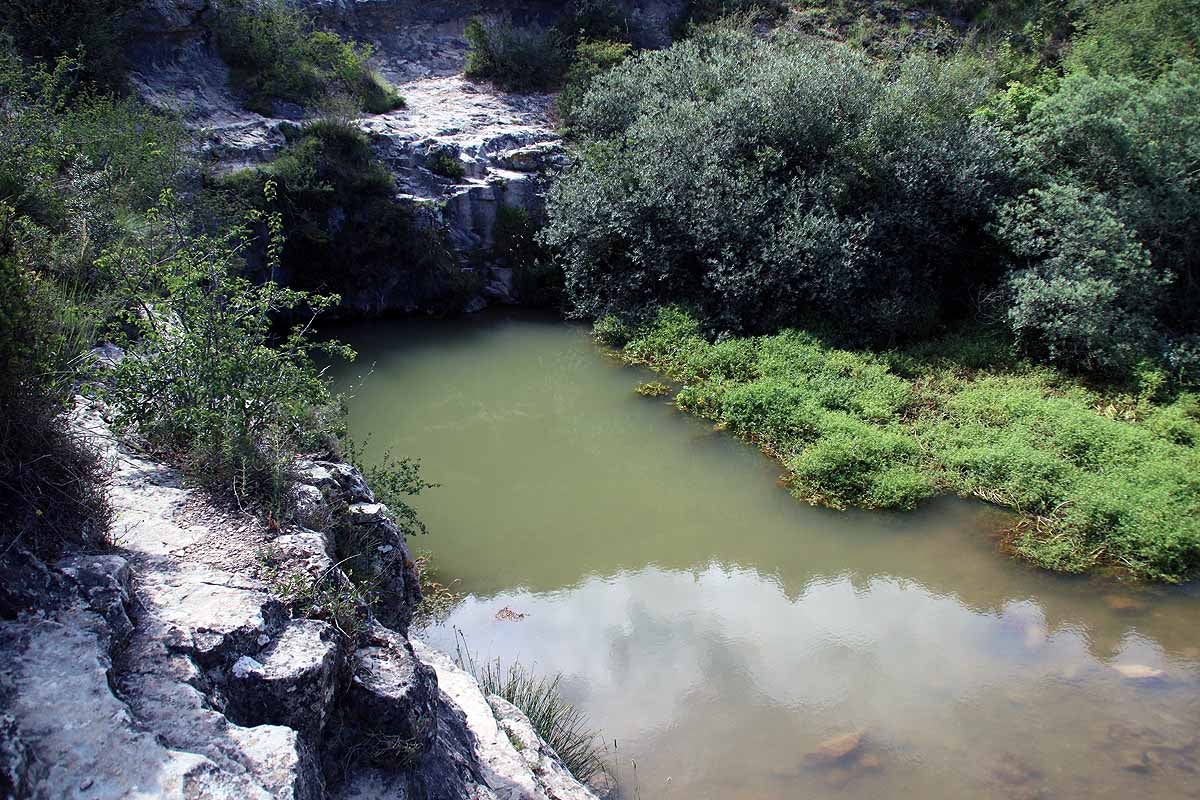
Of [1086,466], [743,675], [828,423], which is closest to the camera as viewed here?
[743,675]

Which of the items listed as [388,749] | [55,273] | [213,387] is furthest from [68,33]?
[388,749]

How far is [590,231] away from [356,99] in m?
5.77

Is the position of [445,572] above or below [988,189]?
below

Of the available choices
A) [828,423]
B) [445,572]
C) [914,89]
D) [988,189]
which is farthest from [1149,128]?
Result: [445,572]

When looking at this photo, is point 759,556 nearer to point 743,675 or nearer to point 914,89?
point 743,675

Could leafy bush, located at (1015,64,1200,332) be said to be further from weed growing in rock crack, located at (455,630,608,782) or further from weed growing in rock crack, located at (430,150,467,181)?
weed growing in rock crack, located at (455,630,608,782)

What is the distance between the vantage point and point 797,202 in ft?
42.4

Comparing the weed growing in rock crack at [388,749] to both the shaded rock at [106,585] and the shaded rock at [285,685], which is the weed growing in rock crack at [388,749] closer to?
the shaded rock at [285,685]

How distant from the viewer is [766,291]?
43.8ft

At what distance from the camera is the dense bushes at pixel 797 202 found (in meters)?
12.9

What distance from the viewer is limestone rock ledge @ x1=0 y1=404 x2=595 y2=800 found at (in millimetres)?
3088

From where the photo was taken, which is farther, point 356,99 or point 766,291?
point 356,99

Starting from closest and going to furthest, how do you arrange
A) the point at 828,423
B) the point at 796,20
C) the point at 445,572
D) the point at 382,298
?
the point at 445,572 < the point at 828,423 < the point at 382,298 < the point at 796,20

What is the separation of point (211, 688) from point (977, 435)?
9406 mm
